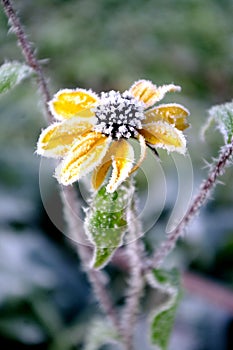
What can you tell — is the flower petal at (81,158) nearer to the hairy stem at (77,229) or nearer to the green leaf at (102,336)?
the hairy stem at (77,229)

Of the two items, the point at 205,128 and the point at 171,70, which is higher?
the point at 171,70

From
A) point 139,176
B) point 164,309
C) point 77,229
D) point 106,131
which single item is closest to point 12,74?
point 106,131

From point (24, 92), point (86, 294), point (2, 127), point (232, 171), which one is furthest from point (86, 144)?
point (24, 92)

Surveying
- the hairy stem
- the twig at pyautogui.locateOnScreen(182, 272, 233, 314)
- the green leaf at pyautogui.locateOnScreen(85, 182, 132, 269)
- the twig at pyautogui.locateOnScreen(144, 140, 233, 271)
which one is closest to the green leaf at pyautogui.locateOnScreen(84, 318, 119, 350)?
the hairy stem

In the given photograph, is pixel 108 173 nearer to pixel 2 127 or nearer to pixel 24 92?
pixel 2 127

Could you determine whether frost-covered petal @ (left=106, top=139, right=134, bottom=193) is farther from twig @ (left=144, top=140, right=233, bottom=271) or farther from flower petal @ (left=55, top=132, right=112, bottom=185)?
twig @ (left=144, top=140, right=233, bottom=271)

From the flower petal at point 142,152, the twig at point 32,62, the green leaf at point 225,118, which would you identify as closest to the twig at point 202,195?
the green leaf at point 225,118

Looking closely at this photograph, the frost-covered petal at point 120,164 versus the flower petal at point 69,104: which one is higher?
the flower petal at point 69,104
